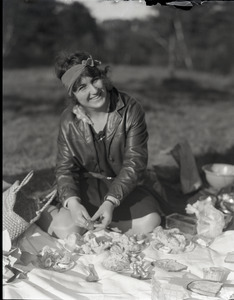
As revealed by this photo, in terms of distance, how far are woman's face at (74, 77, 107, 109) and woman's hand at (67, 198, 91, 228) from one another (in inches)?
17.0

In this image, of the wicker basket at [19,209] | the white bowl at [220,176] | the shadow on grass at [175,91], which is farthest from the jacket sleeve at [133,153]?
the shadow on grass at [175,91]

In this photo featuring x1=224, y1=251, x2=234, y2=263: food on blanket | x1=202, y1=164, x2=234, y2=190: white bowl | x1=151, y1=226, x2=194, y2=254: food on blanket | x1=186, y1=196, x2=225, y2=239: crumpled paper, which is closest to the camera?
x1=224, y1=251, x2=234, y2=263: food on blanket

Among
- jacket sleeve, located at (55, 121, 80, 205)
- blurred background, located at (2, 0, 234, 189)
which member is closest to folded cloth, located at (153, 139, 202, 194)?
jacket sleeve, located at (55, 121, 80, 205)

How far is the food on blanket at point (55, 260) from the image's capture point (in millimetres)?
1927

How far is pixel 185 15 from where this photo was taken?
21.7 feet

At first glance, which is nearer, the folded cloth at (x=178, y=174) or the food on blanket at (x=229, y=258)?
the food on blanket at (x=229, y=258)

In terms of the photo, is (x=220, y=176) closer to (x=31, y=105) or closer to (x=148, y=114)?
(x=148, y=114)

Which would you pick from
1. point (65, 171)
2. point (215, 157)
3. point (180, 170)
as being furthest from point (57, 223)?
point (215, 157)

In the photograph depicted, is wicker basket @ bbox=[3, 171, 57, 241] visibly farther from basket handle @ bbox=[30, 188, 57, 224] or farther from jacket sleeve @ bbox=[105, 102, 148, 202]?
jacket sleeve @ bbox=[105, 102, 148, 202]

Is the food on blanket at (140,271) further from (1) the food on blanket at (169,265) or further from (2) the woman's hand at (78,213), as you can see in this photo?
(2) the woman's hand at (78,213)

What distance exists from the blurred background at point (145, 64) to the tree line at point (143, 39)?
0.05 feet

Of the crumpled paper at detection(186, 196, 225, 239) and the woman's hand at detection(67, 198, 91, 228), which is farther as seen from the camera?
the crumpled paper at detection(186, 196, 225, 239)

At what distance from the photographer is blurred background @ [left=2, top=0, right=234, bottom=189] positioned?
4.45 metres

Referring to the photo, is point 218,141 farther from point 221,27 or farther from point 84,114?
point 221,27
